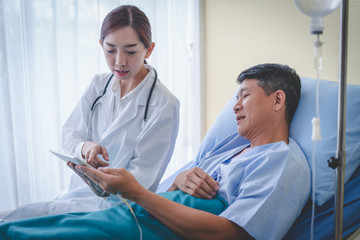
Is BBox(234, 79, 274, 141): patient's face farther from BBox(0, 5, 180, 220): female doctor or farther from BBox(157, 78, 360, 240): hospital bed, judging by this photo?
BBox(0, 5, 180, 220): female doctor

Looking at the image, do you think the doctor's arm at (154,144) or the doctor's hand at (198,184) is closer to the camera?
the doctor's hand at (198,184)

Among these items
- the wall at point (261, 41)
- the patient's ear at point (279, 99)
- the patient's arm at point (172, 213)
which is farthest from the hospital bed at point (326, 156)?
the wall at point (261, 41)

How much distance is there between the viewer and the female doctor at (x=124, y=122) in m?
1.42

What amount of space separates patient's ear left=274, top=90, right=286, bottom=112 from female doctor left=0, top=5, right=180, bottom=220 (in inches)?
16.1

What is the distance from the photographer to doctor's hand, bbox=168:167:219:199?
4.25ft

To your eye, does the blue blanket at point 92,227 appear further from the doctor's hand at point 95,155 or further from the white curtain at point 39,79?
the white curtain at point 39,79

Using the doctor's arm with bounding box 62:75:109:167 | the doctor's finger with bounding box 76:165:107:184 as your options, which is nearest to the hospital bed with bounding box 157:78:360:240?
the doctor's finger with bounding box 76:165:107:184

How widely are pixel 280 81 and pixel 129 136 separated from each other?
26.2 inches

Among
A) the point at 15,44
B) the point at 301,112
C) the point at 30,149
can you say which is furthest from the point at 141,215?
the point at 15,44

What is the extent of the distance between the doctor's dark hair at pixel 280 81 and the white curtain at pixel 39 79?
114cm

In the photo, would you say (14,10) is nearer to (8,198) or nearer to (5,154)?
(5,154)

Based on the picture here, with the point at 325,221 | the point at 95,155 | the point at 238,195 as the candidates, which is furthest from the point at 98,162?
the point at 325,221

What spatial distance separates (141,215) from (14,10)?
1387 mm

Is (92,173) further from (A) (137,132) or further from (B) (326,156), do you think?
(B) (326,156)
